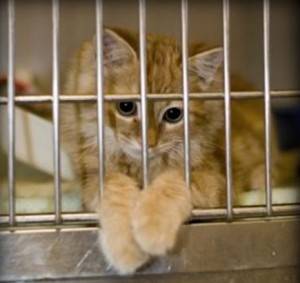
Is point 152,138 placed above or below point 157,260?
above

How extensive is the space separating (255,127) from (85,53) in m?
0.54

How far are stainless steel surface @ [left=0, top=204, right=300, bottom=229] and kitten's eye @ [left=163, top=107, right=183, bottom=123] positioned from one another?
232 millimetres

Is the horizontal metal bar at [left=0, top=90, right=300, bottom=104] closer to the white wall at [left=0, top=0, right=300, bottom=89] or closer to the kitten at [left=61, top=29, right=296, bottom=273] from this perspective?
the kitten at [left=61, top=29, right=296, bottom=273]

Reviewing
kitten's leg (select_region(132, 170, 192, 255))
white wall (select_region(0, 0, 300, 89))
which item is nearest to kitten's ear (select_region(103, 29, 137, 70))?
kitten's leg (select_region(132, 170, 192, 255))

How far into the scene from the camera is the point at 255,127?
61.3 inches

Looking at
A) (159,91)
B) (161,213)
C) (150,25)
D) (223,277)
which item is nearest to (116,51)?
(159,91)

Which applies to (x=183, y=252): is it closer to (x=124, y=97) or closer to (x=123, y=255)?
(x=123, y=255)

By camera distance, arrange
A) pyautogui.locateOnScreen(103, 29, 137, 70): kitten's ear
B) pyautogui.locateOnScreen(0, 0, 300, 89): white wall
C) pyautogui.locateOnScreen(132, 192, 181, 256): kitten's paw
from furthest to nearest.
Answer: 1. pyautogui.locateOnScreen(0, 0, 300, 89): white wall
2. pyautogui.locateOnScreen(103, 29, 137, 70): kitten's ear
3. pyautogui.locateOnScreen(132, 192, 181, 256): kitten's paw

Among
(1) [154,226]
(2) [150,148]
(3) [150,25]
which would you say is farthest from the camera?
(3) [150,25]

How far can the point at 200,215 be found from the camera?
3.25 ft

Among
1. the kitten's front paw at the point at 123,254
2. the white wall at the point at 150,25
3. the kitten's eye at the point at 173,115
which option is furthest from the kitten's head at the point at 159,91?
the white wall at the point at 150,25

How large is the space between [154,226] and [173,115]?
0.32m

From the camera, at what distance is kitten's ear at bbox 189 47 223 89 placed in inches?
45.9

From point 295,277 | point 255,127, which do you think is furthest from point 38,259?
point 255,127
